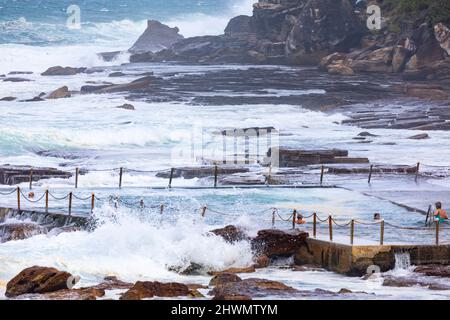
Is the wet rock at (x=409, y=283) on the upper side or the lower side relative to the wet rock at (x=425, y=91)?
lower

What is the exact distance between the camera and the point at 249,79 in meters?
74.8

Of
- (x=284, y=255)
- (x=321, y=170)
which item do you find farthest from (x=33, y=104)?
(x=284, y=255)

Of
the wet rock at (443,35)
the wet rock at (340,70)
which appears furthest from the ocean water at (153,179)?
the wet rock at (443,35)

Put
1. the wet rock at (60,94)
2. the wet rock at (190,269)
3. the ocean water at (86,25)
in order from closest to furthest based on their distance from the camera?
the wet rock at (190,269), the wet rock at (60,94), the ocean water at (86,25)

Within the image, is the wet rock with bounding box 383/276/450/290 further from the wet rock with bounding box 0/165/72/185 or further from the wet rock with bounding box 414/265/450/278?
the wet rock with bounding box 0/165/72/185

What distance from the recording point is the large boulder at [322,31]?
270ft

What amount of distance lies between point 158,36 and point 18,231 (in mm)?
95992

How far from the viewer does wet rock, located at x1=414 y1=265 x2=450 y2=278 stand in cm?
1859

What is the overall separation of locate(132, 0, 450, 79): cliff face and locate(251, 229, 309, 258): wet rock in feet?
160

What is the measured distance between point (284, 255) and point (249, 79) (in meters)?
55.0

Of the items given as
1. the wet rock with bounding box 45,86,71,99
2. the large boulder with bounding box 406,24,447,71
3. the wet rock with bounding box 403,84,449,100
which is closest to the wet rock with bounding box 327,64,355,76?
the large boulder with bounding box 406,24,447,71

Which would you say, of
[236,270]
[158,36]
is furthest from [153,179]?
[158,36]

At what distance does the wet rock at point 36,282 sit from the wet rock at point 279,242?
4.58 m

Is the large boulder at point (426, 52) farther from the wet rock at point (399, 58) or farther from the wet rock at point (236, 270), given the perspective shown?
the wet rock at point (236, 270)
